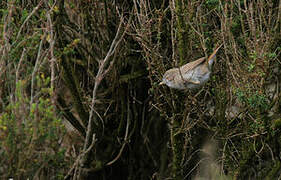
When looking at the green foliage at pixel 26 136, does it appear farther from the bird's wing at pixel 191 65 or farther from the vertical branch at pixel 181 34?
the vertical branch at pixel 181 34

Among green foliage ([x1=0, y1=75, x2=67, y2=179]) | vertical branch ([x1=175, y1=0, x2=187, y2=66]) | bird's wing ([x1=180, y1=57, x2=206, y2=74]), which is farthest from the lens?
vertical branch ([x1=175, y1=0, x2=187, y2=66])

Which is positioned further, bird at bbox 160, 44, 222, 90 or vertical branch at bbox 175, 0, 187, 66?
vertical branch at bbox 175, 0, 187, 66

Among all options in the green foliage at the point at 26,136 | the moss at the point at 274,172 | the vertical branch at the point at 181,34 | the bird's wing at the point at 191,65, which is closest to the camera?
the green foliage at the point at 26,136

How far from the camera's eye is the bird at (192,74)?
426 centimetres

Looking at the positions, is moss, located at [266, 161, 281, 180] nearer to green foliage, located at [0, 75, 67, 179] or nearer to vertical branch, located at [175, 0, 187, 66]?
vertical branch, located at [175, 0, 187, 66]

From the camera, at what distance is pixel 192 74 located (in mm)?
4270

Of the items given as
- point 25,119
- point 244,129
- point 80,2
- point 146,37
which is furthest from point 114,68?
point 25,119

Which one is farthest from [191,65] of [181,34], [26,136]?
[26,136]

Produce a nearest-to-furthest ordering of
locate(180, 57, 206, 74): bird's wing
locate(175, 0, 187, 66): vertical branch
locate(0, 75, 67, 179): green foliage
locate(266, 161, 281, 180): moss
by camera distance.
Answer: locate(0, 75, 67, 179): green foliage, locate(180, 57, 206, 74): bird's wing, locate(175, 0, 187, 66): vertical branch, locate(266, 161, 281, 180): moss

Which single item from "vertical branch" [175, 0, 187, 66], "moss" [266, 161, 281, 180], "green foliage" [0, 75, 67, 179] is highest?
"vertical branch" [175, 0, 187, 66]

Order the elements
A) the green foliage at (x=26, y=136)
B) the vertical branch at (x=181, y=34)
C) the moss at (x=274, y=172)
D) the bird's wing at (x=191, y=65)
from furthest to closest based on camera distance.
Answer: the moss at (x=274, y=172) → the vertical branch at (x=181, y=34) → the bird's wing at (x=191, y=65) → the green foliage at (x=26, y=136)

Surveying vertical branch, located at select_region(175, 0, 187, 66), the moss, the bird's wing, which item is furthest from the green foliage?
the moss

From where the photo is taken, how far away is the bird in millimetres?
4258


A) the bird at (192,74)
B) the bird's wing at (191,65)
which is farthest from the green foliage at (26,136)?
the bird's wing at (191,65)
